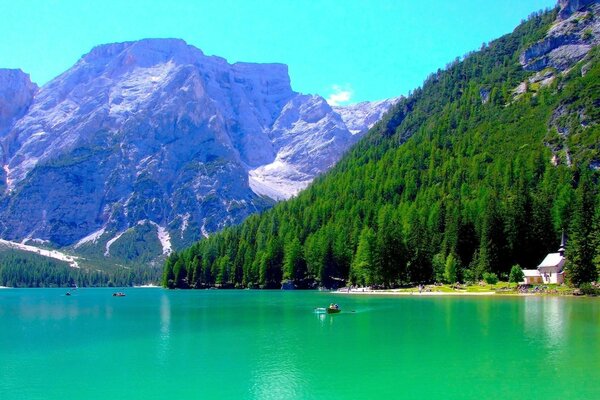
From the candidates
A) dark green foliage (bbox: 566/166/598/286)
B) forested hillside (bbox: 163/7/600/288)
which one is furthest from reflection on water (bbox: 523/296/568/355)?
forested hillside (bbox: 163/7/600/288)

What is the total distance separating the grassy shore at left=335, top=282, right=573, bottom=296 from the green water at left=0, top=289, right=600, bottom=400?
33384 millimetres

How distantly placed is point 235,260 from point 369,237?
68954 mm

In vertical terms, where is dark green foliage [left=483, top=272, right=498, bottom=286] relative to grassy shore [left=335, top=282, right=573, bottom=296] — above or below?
above

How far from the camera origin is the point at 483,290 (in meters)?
112

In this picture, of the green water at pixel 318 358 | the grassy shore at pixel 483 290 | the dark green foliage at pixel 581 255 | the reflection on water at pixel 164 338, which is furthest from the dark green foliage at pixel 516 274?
the reflection on water at pixel 164 338

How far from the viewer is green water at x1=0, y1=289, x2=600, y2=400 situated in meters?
32.2

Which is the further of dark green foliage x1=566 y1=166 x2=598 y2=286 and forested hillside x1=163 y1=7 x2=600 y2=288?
forested hillside x1=163 y1=7 x2=600 y2=288

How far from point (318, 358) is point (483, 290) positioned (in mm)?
79160

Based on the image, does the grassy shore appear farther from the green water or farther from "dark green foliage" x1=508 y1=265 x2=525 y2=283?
the green water

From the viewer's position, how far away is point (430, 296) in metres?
Answer: 108

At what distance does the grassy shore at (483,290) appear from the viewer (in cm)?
10275

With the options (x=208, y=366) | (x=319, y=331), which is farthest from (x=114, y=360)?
(x=319, y=331)

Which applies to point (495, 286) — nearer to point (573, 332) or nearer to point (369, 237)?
point (369, 237)

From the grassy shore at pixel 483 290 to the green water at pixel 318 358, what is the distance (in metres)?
33.4
